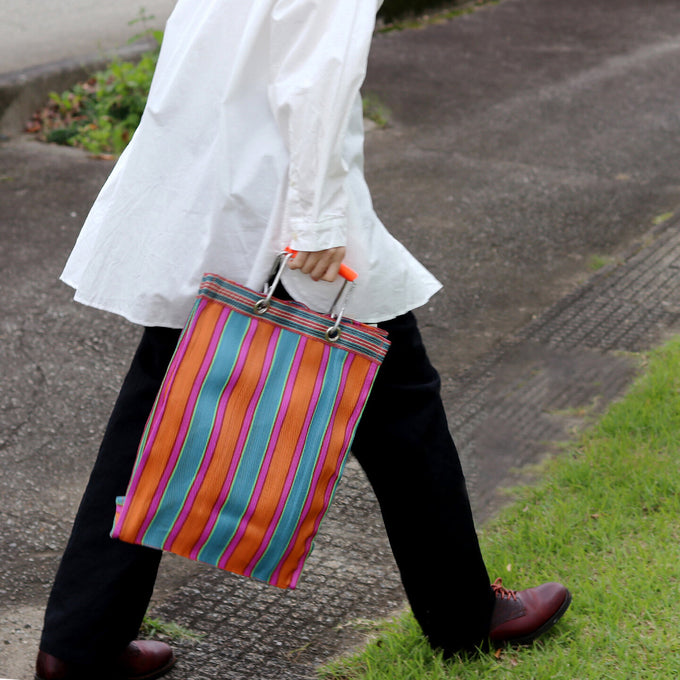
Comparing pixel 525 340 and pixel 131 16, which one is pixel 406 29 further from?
pixel 525 340

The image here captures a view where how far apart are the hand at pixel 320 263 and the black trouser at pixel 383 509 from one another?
23cm

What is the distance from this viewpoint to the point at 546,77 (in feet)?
27.1

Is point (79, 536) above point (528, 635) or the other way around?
above

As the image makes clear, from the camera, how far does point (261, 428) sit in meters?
1.80

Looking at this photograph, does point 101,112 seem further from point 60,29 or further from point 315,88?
point 315,88

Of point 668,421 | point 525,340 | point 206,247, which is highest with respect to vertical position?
point 206,247

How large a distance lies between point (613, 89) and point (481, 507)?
19.1 ft

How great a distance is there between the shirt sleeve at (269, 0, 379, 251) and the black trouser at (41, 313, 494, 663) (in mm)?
347

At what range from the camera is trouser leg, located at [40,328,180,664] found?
1975 millimetres

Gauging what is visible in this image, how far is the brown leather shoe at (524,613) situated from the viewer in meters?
2.24

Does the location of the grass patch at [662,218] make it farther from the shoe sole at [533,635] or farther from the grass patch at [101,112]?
the shoe sole at [533,635]

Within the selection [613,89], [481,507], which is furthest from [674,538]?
[613,89]

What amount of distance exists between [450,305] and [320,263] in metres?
2.64

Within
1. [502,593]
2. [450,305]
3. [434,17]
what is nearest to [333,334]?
[502,593]
